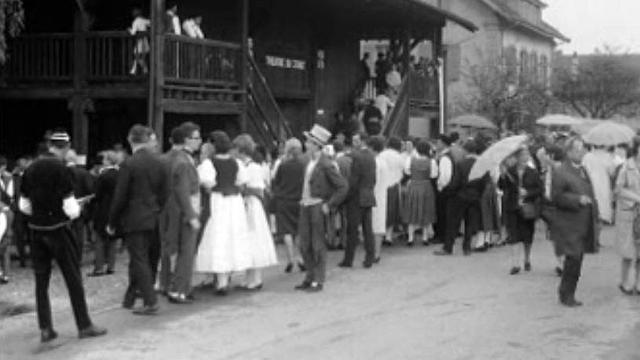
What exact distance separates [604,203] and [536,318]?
6395 millimetres

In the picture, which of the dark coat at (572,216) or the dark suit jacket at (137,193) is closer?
the dark suit jacket at (137,193)

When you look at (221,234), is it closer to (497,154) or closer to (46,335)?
(46,335)

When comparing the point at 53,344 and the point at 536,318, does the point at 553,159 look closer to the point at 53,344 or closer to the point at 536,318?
the point at 536,318

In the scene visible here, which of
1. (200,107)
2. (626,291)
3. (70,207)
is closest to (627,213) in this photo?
(626,291)

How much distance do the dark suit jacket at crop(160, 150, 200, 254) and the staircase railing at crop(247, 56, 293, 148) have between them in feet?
32.7

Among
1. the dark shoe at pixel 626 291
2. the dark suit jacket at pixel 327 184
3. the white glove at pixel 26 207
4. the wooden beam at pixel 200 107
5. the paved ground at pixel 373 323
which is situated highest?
the wooden beam at pixel 200 107

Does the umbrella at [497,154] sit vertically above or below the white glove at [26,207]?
above

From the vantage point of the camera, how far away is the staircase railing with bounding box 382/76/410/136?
26641 mm

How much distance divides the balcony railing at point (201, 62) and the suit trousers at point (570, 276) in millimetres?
9596

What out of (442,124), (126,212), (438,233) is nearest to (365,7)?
(442,124)

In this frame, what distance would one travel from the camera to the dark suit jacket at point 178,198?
11.5 m

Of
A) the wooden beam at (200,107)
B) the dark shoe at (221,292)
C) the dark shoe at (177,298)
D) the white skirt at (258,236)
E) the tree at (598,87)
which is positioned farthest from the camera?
the tree at (598,87)

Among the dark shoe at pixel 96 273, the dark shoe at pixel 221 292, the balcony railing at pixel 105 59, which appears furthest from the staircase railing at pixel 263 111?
the dark shoe at pixel 221 292

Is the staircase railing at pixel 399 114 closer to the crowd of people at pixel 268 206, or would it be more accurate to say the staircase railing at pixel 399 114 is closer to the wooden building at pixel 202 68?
the wooden building at pixel 202 68
